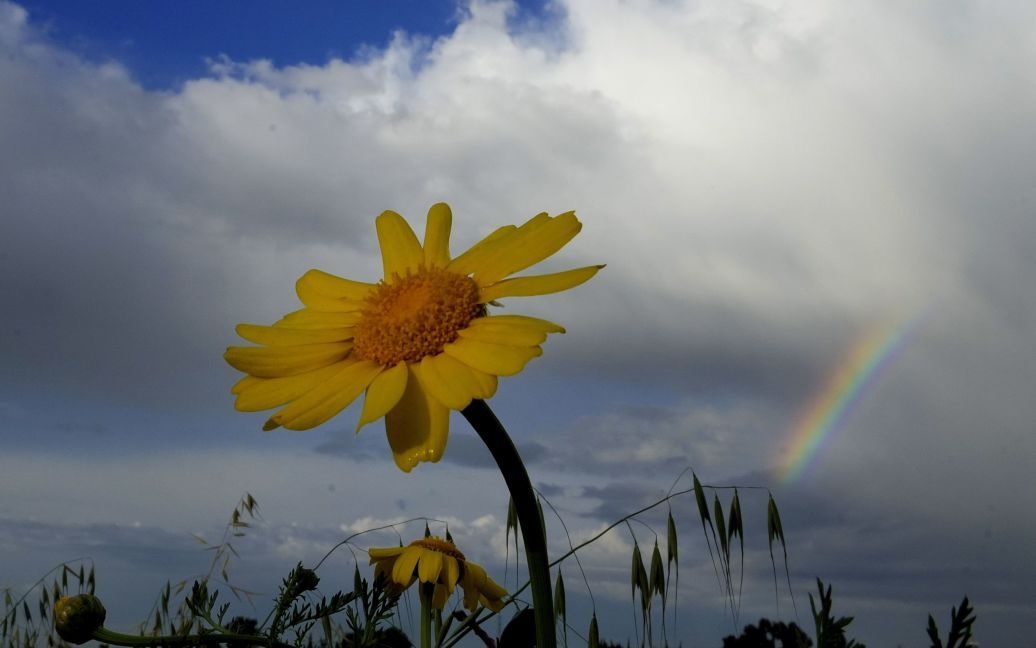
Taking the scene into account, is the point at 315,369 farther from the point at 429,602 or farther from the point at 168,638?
the point at 429,602

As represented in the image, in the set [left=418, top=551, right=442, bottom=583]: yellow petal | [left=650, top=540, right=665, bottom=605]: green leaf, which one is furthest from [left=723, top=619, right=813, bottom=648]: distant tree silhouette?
[left=418, top=551, right=442, bottom=583]: yellow petal

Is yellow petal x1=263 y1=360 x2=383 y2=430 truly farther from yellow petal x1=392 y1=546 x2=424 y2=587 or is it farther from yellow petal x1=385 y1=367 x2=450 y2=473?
yellow petal x1=392 y1=546 x2=424 y2=587

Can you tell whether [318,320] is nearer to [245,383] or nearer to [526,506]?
[245,383]

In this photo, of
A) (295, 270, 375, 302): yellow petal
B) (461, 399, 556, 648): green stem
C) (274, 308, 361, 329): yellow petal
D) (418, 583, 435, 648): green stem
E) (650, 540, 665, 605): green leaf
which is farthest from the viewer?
(650, 540, 665, 605): green leaf

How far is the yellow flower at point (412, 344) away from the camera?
4.03 feet

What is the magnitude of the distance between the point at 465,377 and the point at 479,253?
422 millimetres

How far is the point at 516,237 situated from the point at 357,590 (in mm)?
768

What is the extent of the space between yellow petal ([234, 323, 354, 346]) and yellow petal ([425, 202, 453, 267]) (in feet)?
0.84

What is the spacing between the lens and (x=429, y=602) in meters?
2.36

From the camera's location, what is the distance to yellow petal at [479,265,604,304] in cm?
136

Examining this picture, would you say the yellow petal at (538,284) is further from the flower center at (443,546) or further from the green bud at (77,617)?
the flower center at (443,546)

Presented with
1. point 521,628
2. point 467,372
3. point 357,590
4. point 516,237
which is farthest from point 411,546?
point 467,372

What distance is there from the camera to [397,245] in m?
1.82

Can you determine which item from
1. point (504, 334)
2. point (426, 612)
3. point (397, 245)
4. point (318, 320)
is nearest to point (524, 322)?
point (504, 334)
